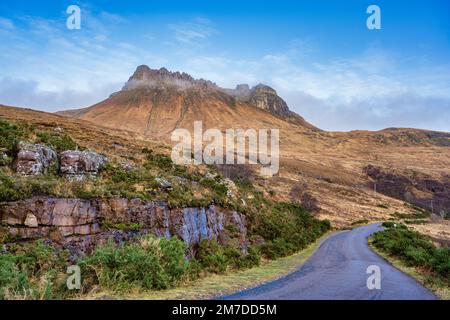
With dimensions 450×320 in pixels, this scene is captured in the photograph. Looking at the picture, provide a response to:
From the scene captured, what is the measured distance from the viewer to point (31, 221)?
41.5 feet

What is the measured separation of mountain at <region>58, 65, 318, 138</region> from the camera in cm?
14238

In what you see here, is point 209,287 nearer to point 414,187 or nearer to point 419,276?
point 419,276

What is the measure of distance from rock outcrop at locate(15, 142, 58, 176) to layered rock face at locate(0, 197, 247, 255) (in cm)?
290

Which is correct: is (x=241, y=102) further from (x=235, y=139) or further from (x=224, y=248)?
(x=224, y=248)

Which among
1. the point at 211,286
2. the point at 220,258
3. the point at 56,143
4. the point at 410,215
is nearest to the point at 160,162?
the point at 56,143

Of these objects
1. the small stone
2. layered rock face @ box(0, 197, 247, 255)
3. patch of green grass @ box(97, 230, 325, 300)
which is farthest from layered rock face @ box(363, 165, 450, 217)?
the small stone

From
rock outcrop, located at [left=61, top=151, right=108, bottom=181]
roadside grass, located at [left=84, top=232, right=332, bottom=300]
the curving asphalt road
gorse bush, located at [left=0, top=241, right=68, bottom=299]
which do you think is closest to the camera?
gorse bush, located at [left=0, top=241, right=68, bottom=299]

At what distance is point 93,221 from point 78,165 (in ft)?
14.3

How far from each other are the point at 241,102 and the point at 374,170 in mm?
86768

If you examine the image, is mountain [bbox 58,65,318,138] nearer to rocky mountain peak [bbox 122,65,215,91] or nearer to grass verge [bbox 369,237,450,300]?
rocky mountain peak [bbox 122,65,215,91]

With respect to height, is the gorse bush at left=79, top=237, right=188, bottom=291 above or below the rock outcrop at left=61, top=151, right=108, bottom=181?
below

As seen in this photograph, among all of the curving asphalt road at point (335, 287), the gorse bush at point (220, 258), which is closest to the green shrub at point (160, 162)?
the gorse bush at point (220, 258)

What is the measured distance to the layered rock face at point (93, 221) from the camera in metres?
12.6

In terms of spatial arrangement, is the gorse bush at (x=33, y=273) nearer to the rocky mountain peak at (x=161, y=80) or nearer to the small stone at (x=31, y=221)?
the small stone at (x=31, y=221)
